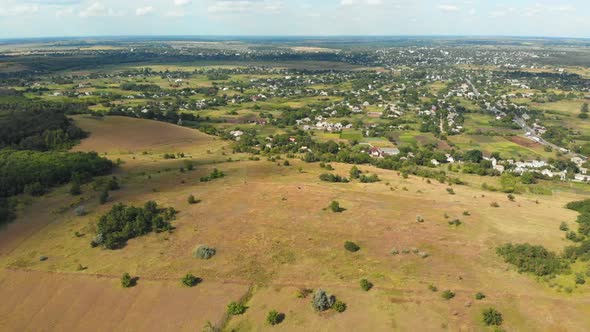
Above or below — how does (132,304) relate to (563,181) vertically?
above

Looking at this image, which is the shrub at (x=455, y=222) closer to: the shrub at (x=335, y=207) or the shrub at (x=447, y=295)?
the shrub at (x=335, y=207)

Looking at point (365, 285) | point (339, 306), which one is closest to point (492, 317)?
point (365, 285)

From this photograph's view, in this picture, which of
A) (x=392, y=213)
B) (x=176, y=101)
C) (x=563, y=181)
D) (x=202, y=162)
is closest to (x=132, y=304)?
(x=392, y=213)

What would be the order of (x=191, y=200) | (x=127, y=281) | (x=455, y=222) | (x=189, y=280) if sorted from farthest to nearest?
(x=191, y=200)
(x=455, y=222)
(x=189, y=280)
(x=127, y=281)

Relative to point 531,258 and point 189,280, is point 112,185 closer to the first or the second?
point 189,280

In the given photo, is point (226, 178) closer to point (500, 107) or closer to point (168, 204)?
point (168, 204)
